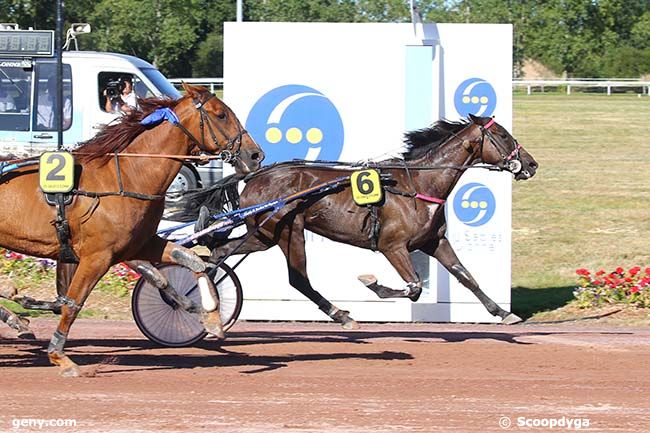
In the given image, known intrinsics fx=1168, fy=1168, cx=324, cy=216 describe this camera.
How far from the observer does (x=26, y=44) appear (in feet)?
49.7

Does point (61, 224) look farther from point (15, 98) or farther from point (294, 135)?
point (15, 98)

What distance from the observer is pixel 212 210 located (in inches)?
402

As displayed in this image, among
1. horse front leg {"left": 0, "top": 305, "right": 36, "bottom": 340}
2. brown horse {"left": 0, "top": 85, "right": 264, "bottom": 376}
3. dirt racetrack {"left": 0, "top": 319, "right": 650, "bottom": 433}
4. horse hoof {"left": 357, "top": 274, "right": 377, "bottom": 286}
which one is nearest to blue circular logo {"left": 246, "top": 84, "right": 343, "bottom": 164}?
dirt racetrack {"left": 0, "top": 319, "right": 650, "bottom": 433}

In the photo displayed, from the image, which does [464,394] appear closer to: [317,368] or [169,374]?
[317,368]

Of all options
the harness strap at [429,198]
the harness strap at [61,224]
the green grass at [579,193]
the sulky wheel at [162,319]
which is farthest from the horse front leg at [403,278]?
the green grass at [579,193]

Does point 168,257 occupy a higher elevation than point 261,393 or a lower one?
higher

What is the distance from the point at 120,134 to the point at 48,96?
7408 millimetres

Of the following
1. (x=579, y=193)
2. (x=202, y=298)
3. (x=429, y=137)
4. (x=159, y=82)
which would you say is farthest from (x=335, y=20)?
(x=202, y=298)

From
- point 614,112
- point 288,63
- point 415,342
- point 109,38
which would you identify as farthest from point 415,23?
point 109,38

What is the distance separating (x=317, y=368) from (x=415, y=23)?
12.9 feet

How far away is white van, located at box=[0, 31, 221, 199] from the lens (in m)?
15.0

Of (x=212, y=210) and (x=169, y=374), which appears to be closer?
(x=169, y=374)

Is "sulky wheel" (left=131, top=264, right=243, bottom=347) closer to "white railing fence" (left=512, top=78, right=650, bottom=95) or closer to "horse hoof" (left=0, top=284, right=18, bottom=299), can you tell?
"horse hoof" (left=0, top=284, right=18, bottom=299)

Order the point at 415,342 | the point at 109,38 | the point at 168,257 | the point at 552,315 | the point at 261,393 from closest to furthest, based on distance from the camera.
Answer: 1. the point at 261,393
2. the point at 168,257
3. the point at 415,342
4. the point at 552,315
5. the point at 109,38
